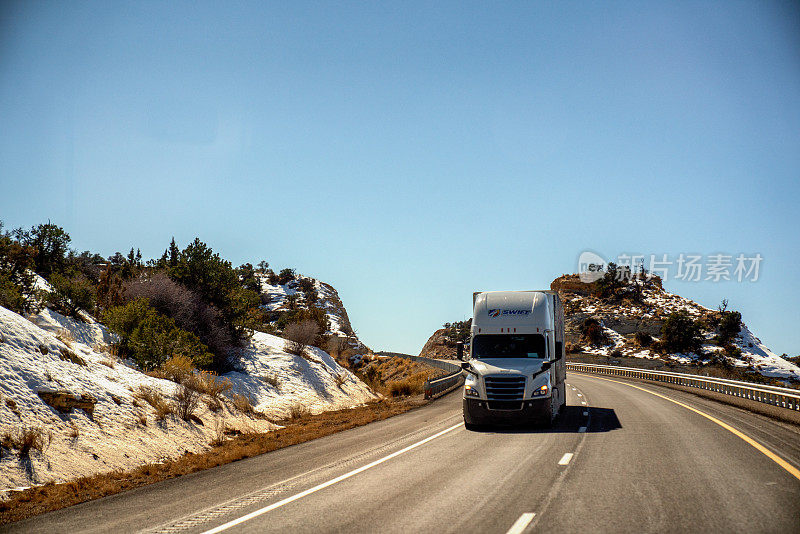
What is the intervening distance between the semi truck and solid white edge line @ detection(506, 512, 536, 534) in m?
9.26

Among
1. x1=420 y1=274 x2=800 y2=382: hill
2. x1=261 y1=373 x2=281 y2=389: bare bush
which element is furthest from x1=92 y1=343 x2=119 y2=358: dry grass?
x1=420 y1=274 x2=800 y2=382: hill

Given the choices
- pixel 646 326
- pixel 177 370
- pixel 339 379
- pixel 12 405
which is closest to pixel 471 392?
pixel 177 370

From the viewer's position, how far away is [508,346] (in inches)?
718

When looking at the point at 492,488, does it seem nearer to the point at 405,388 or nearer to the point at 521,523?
the point at 521,523

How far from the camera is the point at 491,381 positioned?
660 inches

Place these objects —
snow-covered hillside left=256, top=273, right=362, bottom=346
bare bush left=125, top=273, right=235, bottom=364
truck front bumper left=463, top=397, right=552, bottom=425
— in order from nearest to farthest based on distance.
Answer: truck front bumper left=463, top=397, right=552, bottom=425, bare bush left=125, top=273, right=235, bottom=364, snow-covered hillside left=256, top=273, right=362, bottom=346

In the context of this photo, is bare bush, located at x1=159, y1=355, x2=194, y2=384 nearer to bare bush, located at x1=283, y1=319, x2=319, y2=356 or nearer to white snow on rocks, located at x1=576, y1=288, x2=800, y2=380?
bare bush, located at x1=283, y1=319, x2=319, y2=356

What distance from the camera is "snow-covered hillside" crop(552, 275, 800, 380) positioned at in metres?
82.1

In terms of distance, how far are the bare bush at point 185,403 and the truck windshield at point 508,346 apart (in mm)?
8864

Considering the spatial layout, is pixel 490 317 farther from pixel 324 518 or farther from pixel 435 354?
pixel 435 354

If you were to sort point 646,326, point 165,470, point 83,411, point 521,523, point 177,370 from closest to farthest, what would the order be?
point 521,523 < point 165,470 < point 83,411 < point 177,370 < point 646,326

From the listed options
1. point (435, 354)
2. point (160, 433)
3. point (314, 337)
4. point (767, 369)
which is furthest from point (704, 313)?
point (160, 433)

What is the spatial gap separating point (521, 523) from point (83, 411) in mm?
11939

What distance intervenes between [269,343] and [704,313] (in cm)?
9268
